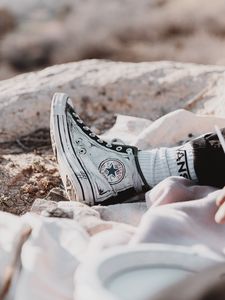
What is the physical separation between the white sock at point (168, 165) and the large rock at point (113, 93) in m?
0.78

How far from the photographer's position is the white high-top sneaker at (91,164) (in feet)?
6.28

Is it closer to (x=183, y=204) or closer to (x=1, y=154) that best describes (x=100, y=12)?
(x=1, y=154)

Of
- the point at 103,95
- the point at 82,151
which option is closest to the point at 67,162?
the point at 82,151

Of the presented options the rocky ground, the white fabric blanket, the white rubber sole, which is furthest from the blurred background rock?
the white fabric blanket

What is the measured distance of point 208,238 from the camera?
1.50m

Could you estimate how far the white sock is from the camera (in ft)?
6.31

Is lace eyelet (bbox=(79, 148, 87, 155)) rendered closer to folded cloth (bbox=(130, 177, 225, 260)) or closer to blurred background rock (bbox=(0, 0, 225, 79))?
folded cloth (bbox=(130, 177, 225, 260))

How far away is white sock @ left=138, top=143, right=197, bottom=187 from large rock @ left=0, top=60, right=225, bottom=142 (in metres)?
0.78

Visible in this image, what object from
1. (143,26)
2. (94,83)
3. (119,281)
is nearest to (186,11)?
(143,26)

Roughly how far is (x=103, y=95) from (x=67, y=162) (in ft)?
3.19

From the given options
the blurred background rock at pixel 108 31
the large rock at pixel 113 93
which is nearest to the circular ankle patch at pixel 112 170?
the large rock at pixel 113 93

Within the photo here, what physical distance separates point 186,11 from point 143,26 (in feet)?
0.91

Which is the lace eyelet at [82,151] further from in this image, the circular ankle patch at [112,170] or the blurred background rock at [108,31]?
the blurred background rock at [108,31]

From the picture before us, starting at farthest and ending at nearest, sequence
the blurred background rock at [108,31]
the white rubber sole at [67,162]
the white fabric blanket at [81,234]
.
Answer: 1. the blurred background rock at [108,31]
2. the white rubber sole at [67,162]
3. the white fabric blanket at [81,234]
